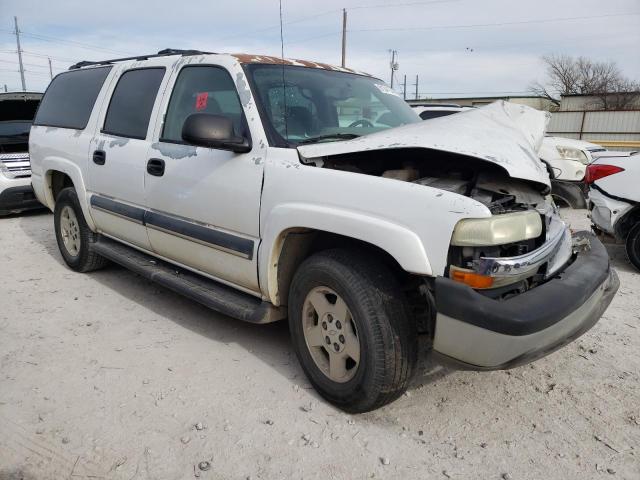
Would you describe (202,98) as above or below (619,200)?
above

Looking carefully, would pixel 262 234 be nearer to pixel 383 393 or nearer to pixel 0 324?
pixel 383 393

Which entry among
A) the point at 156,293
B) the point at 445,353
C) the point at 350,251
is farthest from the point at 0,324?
the point at 445,353

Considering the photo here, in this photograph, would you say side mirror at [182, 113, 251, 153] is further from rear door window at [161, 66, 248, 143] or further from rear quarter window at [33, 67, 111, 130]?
rear quarter window at [33, 67, 111, 130]

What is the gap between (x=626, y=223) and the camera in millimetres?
5301

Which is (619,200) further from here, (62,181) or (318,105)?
(62,181)

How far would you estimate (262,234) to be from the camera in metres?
2.91

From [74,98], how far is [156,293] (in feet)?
6.94

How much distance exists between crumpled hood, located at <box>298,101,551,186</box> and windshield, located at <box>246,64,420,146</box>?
0.28 metres

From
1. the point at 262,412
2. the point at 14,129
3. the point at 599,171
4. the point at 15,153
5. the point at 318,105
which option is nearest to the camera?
the point at 262,412

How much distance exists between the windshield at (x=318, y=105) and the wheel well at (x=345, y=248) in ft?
1.85

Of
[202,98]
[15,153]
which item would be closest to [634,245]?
[202,98]

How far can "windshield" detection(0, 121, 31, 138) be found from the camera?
27.1 feet

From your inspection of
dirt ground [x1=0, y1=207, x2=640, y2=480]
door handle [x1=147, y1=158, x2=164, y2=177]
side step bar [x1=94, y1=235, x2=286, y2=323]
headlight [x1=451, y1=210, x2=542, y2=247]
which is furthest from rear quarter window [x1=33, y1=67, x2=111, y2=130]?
headlight [x1=451, y1=210, x2=542, y2=247]

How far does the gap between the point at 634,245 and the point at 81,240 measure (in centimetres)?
554
